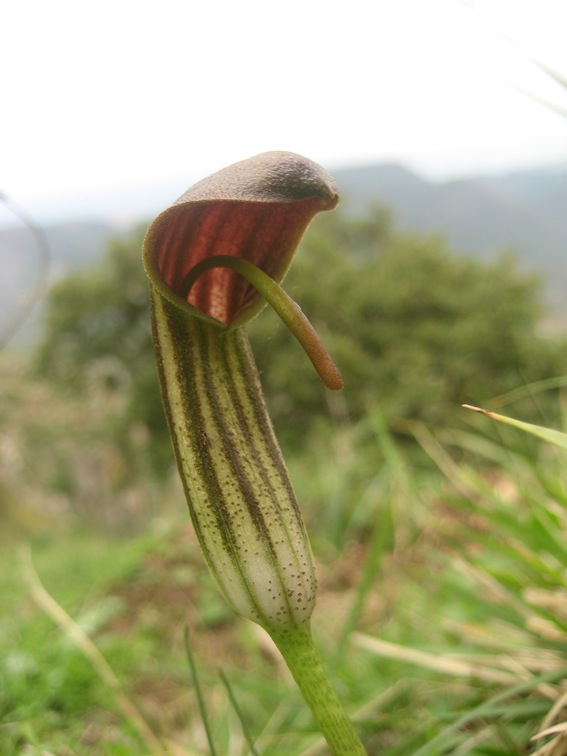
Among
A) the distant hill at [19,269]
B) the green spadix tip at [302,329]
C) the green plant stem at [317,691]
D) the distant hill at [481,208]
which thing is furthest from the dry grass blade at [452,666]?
the distant hill at [481,208]

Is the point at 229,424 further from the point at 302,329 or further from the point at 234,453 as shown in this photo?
the point at 302,329

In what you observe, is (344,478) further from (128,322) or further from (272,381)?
(128,322)

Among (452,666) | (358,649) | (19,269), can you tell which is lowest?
(19,269)

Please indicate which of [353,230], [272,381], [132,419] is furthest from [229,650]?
[353,230]

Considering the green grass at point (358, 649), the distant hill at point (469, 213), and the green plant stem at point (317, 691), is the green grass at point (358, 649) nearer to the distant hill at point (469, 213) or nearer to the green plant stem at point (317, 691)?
the green plant stem at point (317, 691)

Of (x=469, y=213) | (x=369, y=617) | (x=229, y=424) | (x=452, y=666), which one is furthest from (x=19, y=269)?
(x=469, y=213)

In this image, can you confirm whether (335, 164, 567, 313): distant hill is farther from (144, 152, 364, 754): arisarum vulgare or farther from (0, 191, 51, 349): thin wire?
(144, 152, 364, 754): arisarum vulgare
